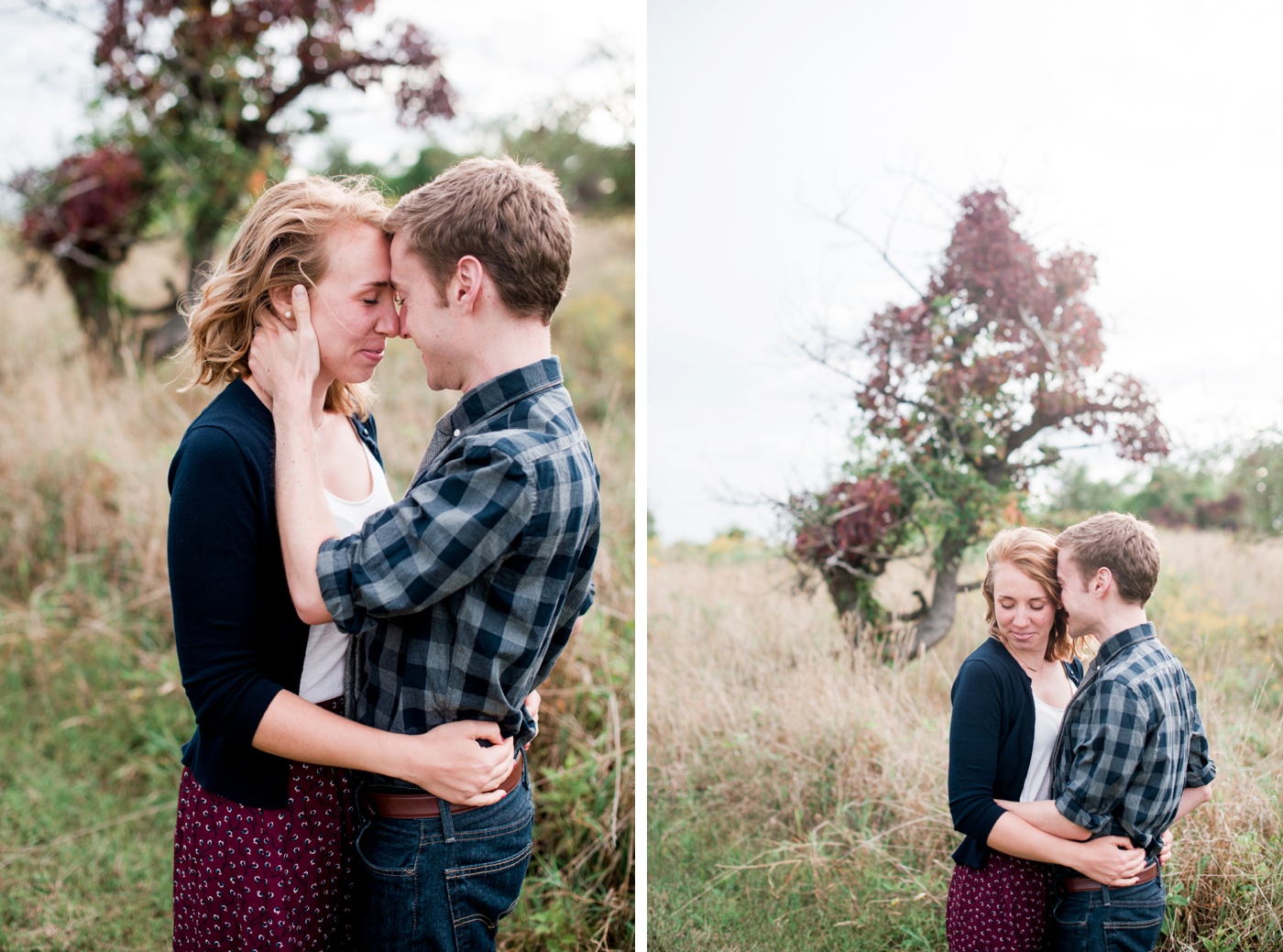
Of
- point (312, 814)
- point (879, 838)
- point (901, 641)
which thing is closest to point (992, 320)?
point (901, 641)

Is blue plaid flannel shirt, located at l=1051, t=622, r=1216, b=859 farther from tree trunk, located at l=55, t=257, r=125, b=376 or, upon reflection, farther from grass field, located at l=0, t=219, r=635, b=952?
tree trunk, located at l=55, t=257, r=125, b=376

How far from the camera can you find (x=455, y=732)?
5.33ft

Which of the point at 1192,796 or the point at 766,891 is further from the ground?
the point at 1192,796

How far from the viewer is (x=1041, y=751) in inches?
85.6

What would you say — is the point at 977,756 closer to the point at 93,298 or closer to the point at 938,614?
the point at 938,614

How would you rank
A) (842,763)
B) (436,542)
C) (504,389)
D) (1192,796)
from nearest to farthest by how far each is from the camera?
(436,542)
(504,389)
(1192,796)
(842,763)

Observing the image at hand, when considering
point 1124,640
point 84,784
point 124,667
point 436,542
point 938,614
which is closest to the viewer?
point 436,542

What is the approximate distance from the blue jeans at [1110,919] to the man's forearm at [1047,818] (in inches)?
5.9

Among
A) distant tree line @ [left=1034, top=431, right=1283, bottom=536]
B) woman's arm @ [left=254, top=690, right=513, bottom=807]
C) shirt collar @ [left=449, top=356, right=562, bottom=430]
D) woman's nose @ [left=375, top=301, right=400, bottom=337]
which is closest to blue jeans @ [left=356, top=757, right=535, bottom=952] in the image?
woman's arm @ [left=254, top=690, right=513, bottom=807]

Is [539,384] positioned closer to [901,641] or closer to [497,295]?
[497,295]

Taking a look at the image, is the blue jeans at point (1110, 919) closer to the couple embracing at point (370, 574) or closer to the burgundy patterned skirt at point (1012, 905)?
the burgundy patterned skirt at point (1012, 905)

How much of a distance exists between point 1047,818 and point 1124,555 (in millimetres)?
619

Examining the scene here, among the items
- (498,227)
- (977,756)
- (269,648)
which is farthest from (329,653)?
(977,756)

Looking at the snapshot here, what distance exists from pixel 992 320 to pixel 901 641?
3.70 feet
